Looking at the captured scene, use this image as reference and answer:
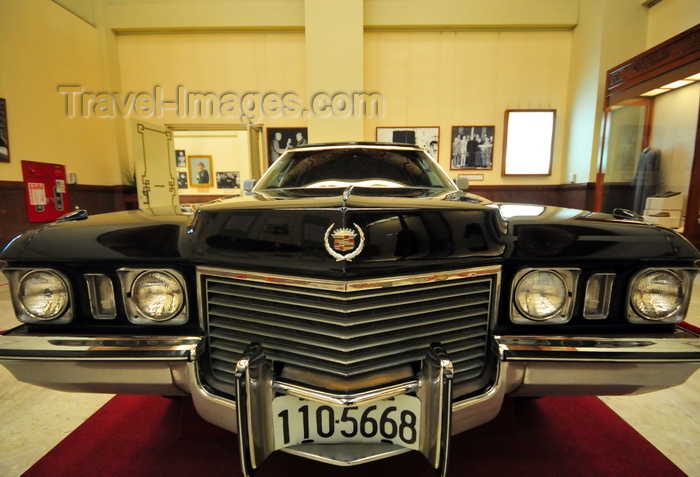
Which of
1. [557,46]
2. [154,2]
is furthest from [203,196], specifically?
[557,46]

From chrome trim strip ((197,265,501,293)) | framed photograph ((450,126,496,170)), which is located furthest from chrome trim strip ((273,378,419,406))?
framed photograph ((450,126,496,170))

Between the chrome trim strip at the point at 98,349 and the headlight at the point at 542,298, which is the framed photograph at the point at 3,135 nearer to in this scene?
the chrome trim strip at the point at 98,349

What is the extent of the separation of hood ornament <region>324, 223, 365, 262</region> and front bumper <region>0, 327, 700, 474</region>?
0.33m

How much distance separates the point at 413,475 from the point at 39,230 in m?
1.45

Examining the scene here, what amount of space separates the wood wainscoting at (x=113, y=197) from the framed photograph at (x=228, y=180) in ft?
1.82

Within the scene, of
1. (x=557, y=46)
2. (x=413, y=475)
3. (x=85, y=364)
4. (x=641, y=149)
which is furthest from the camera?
(x=557, y=46)

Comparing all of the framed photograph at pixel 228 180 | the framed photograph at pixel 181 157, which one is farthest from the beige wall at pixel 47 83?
the framed photograph at pixel 228 180

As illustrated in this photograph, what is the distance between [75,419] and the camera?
1421 millimetres

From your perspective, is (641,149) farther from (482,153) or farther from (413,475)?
(413,475)

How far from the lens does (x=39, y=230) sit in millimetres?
973

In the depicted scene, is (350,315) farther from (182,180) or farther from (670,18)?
(182,180)

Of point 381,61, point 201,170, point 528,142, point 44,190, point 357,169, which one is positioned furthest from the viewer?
point 201,170

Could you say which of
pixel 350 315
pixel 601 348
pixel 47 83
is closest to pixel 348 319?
pixel 350 315

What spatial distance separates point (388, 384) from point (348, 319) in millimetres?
203
